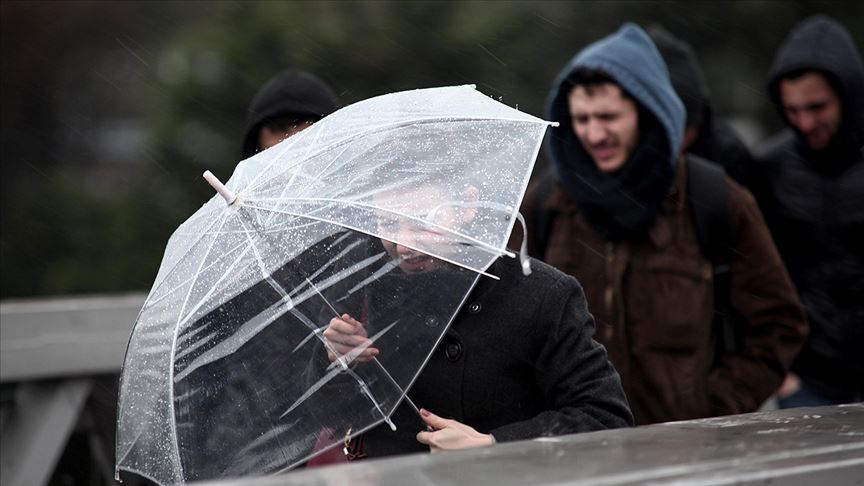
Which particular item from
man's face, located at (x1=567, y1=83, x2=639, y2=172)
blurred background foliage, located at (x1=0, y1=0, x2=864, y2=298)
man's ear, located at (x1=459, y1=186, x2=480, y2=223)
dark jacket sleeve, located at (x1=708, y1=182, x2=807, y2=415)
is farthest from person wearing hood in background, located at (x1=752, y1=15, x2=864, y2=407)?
blurred background foliage, located at (x1=0, y1=0, x2=864, y2=298)

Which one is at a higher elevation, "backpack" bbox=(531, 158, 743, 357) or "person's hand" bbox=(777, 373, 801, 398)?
"backpack" bbox=(531, 158, 743, 357)

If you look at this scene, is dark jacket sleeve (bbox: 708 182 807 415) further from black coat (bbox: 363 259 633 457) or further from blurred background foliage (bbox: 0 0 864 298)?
blurred background foliage (bbox: 0 0 864 298)

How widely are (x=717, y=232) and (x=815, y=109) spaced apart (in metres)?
1.14

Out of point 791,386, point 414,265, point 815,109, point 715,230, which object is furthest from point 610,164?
point 414,265

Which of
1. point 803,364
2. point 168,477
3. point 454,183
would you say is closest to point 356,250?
point 454,183

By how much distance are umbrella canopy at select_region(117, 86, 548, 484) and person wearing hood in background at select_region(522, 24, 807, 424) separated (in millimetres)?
1460

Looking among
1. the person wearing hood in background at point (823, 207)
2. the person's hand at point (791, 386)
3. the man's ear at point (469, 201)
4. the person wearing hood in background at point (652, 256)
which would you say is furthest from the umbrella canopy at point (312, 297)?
the person's hand at point (791, 386)

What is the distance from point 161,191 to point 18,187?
2277 mm

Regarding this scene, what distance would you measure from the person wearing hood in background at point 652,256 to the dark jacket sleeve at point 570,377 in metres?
1.30

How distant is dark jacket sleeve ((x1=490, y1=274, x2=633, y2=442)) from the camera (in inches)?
109

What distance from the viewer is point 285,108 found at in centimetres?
488

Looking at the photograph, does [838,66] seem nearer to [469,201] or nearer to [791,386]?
[791,386]

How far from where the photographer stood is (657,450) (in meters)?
2.19

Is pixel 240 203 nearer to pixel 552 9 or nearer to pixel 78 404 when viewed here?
pixel 78 404
